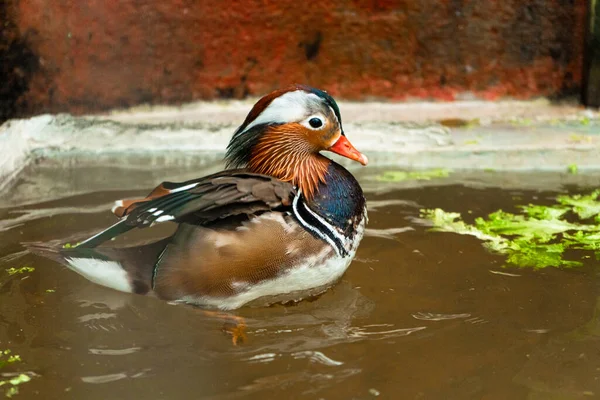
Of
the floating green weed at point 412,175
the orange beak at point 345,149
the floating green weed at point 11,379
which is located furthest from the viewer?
the floating green weed at point 412,175

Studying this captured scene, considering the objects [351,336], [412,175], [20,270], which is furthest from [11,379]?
[412,175]

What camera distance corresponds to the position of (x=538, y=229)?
3.82 metres

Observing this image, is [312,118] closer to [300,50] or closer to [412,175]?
[412,175]

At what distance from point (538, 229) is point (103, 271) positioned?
219cm

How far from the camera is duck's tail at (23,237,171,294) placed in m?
3.04

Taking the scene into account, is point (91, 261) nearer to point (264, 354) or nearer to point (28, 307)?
point (28, 307)

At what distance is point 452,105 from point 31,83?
2949 millimetres

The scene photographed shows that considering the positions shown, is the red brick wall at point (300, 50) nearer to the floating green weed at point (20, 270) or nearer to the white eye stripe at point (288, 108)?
the floating green weed at point (20, 270)

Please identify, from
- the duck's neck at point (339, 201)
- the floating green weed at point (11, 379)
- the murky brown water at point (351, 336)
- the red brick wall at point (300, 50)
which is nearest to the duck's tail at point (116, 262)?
the murky brown water at point (351, 336)

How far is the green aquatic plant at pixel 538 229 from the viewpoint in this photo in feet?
11.6

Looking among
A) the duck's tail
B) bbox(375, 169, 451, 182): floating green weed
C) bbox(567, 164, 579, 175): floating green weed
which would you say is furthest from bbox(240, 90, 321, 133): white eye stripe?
bbox(567, 164, 579, 175): floating green weed

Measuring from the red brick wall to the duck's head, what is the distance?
2.12 metres

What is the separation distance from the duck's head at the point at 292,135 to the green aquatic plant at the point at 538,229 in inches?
37.9

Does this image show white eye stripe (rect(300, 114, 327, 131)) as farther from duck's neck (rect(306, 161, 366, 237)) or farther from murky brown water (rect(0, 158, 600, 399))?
murky brown water (rect(0, 158, 600, 399))
